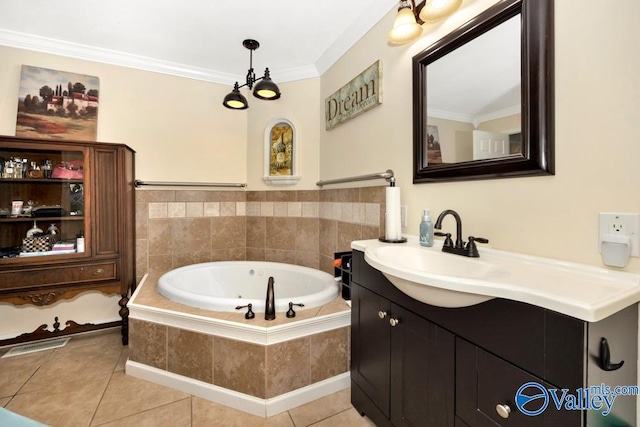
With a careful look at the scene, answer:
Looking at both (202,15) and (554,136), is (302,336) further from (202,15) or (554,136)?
(202,15)

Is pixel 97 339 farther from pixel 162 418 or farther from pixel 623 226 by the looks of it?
pixel 623 226

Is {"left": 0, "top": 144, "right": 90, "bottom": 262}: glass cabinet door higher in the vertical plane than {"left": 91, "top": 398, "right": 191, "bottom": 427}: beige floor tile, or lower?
higher

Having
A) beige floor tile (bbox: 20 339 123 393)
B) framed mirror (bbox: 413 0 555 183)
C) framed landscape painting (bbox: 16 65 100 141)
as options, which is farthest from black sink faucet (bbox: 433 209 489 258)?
framed landscape painting (bbox: 16 65 100 141)

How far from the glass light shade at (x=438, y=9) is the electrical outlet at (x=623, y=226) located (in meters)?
0.97

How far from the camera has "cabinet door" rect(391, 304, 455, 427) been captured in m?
0.98

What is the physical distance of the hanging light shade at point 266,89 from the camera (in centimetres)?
186

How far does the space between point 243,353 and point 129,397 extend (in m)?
0.75

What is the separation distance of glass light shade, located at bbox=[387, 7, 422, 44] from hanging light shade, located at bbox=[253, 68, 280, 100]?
777mm

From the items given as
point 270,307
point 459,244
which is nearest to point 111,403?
point 270,307

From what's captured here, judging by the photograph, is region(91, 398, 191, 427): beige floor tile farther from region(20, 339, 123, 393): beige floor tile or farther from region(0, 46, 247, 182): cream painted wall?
region(0, 46, 247, 182): cream painted wall

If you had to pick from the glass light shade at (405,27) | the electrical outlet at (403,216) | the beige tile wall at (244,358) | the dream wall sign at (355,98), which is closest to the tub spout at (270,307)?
the beige tile wall at (244,358)

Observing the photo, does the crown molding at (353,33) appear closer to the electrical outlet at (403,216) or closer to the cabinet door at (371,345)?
the electrical outlet at (403,216)

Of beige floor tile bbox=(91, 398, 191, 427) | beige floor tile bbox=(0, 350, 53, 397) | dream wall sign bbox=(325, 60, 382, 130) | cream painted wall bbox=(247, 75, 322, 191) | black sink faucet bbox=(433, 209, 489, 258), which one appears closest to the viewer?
black sink faucet bbox=(433, 209, 489, 258)

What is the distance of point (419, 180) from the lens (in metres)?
1.52
